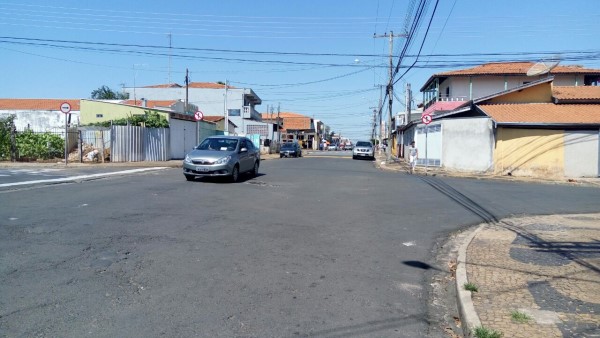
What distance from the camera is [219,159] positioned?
15922 millimetres

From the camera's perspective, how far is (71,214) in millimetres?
9125

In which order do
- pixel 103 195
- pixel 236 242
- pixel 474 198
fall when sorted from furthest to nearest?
pixel 474 198 < pixel 103 195 < pixel 236 242

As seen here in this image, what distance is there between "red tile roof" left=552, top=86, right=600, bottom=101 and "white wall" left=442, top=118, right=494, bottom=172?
18.9ft

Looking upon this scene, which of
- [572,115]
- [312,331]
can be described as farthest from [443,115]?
[312,331]

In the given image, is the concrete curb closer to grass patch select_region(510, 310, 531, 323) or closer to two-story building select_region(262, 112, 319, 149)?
grass patch select_region(510, 310, 531, 323)

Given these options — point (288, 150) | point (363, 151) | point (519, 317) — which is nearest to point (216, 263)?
point (519, 317)

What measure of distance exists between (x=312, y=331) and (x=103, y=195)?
9.05 metres

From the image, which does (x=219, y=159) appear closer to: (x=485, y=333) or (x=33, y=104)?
(x=485, y=333)

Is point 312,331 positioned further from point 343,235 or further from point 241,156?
point 241,156

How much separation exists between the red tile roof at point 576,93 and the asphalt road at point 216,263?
1722 cm

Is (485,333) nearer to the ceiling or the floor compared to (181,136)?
nearer to the floor

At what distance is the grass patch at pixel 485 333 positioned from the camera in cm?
419

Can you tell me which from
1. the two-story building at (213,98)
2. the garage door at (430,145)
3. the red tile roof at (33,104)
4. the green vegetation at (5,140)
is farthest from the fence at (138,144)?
the two-story building at (213,98)

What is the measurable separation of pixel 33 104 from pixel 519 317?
200 ft
